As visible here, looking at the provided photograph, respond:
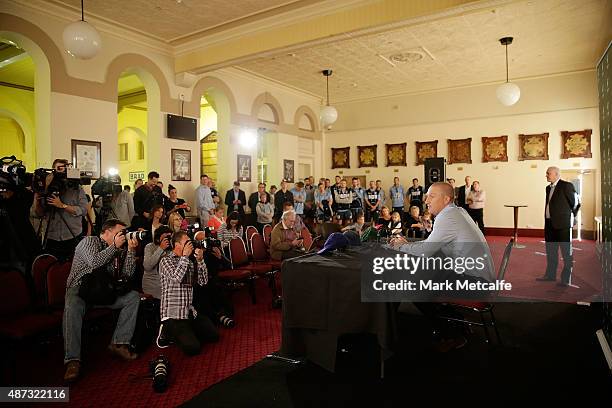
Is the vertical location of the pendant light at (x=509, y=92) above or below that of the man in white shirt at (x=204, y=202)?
above

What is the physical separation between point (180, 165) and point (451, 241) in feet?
21.4

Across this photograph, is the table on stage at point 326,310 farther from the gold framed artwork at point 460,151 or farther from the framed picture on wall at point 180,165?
the gold framed artwork at point 460,151

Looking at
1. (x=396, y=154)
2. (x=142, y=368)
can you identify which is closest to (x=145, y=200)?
(x=142, y=368)

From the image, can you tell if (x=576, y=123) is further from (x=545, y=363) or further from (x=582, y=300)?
(x=545, y=363)

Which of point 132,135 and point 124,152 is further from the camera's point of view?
point 124,152

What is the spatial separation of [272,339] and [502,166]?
9.88 meters

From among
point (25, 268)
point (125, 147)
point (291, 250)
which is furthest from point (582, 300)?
point (125, 147)

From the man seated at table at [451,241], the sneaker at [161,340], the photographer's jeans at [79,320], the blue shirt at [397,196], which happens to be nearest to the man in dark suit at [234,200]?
the blue shirt at [397,196]

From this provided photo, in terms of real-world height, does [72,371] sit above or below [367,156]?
below

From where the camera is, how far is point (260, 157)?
37.6 ft

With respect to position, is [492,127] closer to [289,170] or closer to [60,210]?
[289,170]

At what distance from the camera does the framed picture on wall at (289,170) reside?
1171cm

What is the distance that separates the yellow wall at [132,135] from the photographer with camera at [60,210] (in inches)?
374

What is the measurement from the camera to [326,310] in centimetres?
295
